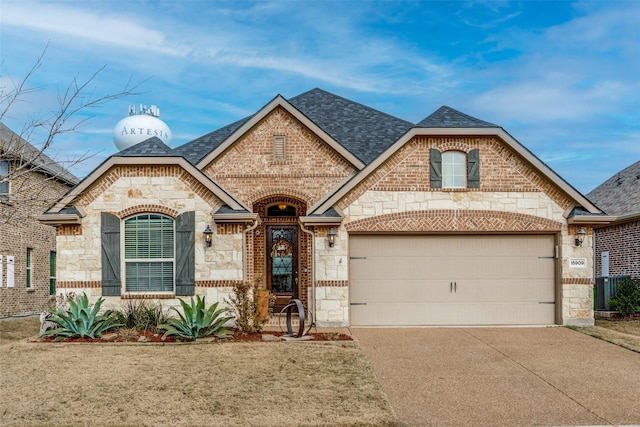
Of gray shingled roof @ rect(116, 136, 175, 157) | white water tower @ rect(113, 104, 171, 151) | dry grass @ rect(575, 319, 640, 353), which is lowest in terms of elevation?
dry grass @ rect(575, 319, 640, 353)

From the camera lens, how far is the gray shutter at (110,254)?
14102mm

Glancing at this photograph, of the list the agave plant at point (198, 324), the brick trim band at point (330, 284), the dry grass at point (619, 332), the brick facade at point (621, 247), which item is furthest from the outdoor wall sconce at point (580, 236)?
the agave plant at point (198, 324)

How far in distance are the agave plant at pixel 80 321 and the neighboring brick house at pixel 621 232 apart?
1461 centimetres

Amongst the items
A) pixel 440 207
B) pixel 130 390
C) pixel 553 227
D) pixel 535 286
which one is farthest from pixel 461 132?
pixel 130 390

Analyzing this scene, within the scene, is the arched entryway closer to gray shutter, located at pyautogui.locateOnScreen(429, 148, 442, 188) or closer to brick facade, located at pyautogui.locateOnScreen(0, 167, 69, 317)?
gray shutter, located at pyautogui.locateOnScreen(429, 148, 442, 188)

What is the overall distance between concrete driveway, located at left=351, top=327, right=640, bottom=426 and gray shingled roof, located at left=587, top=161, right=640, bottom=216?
864 centimetres

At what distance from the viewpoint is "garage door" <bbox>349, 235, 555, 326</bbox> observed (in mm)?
14695

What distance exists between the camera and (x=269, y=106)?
1675cm

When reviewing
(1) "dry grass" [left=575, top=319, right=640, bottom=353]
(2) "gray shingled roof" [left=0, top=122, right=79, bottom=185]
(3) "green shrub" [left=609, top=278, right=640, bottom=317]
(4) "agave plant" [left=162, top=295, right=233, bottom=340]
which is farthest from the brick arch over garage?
(2) "gray shingled roof" [left=0, top=122, right=79, bottom=185]

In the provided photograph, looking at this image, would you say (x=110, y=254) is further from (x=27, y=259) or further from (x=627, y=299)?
(x=627, y=299)

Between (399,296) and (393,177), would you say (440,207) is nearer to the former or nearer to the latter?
(393,177)

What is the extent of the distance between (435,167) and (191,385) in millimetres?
8374

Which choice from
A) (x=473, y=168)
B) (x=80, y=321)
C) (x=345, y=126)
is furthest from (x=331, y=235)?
(x=345, y=126)

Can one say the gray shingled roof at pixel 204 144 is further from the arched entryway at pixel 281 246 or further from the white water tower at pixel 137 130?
the white water tower at pixel 137 130
